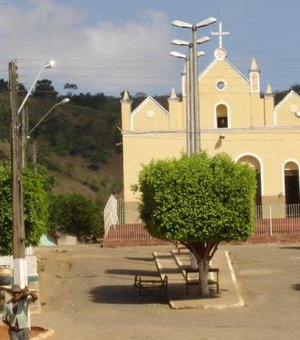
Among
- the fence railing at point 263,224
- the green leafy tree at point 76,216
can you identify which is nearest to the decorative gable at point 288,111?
the fence railing at point 263,224

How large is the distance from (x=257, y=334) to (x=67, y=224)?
136 ft

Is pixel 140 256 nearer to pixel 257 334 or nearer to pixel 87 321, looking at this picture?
pixel 87 321

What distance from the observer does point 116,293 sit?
25625mm

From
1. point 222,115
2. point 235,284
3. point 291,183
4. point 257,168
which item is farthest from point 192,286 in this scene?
point 291,183

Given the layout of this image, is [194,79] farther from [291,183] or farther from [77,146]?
[77,146]

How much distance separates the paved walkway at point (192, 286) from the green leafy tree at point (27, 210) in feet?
13.0

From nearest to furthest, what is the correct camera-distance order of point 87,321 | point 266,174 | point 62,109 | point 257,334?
point 257,334
point 87,321
point 266,174
point 62,109

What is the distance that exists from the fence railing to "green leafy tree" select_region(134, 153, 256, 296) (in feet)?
51.8

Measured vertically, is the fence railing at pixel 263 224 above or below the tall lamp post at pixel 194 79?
below

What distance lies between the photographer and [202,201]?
925 inches

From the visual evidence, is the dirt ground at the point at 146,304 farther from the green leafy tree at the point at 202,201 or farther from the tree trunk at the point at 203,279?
the green leafy tree at the point at 202,201

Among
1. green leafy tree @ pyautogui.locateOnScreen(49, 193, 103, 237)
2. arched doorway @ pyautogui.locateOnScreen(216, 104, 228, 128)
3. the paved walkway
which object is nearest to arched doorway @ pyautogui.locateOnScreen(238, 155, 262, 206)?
arched doorway @ pyautogui.locateOnScreen(216, 104, 228, 128)

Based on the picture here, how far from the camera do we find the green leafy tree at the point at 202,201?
23.3 meters

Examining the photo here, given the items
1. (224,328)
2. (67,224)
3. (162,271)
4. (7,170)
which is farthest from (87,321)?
(67,224)
